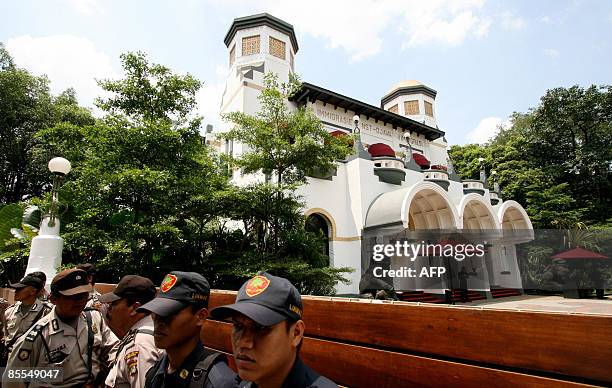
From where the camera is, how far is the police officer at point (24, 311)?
454 cm

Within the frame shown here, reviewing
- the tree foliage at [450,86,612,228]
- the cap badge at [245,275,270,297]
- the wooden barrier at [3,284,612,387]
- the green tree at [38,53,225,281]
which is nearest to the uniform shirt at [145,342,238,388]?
the cap badge at [245,275,270,297]

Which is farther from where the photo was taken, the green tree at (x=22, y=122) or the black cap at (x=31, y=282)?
Result: the green tree at (x=22, y=122)

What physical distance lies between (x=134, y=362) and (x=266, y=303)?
1.45 metres

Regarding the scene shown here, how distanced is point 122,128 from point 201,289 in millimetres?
8471

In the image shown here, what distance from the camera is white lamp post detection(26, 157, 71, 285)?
24.7 feet

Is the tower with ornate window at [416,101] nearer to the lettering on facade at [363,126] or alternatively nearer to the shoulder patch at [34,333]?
the lettering on facade at [363,126]

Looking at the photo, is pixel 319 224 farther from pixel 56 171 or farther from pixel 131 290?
pixel 131 290

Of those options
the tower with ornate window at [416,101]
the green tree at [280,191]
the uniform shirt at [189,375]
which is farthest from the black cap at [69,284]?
the tower with ornate window at [416,101]

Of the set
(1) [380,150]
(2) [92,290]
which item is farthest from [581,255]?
(2) [92,290]

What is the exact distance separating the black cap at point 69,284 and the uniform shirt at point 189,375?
1.40 meters

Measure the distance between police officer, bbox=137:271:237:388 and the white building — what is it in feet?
38.6

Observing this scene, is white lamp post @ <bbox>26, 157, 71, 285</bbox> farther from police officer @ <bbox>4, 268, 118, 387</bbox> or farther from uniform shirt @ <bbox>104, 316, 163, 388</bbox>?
uniform shirt @ <bbox>104, 316, 163, 388</bbox>

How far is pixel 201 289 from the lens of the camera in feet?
7.28

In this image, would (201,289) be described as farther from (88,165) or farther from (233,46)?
(233,46)
